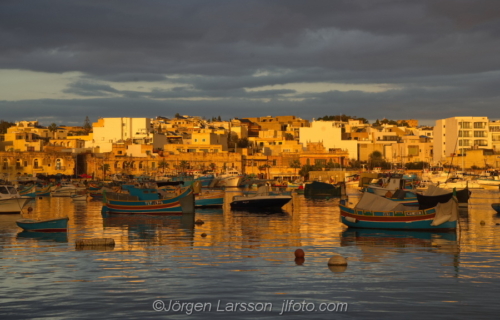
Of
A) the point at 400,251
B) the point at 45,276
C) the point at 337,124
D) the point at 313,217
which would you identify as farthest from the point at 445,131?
the point at 45,276

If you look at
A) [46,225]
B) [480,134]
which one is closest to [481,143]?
[480,134]

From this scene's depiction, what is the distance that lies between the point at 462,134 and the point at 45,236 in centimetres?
11002

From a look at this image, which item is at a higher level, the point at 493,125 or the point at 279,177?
the point at 493,125

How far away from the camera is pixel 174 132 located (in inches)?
5940

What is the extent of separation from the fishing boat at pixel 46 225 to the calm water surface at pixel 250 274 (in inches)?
32.3

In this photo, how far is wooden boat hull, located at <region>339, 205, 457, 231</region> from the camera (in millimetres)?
35000

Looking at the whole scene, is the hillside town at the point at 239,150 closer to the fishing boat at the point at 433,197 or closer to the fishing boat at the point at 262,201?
the fishing boat at the point at 262,201

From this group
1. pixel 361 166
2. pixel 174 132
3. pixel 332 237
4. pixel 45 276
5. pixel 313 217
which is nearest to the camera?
pixel 45 276

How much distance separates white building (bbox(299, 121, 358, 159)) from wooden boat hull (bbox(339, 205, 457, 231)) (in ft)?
347

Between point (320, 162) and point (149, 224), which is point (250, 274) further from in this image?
point (320, 162)

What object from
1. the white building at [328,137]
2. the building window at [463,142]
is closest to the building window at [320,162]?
the white building at [328,137]

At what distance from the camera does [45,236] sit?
1339 inches

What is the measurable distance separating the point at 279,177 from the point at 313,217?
3130 inches

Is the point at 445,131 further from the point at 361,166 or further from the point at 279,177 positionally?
the point at 279,177
